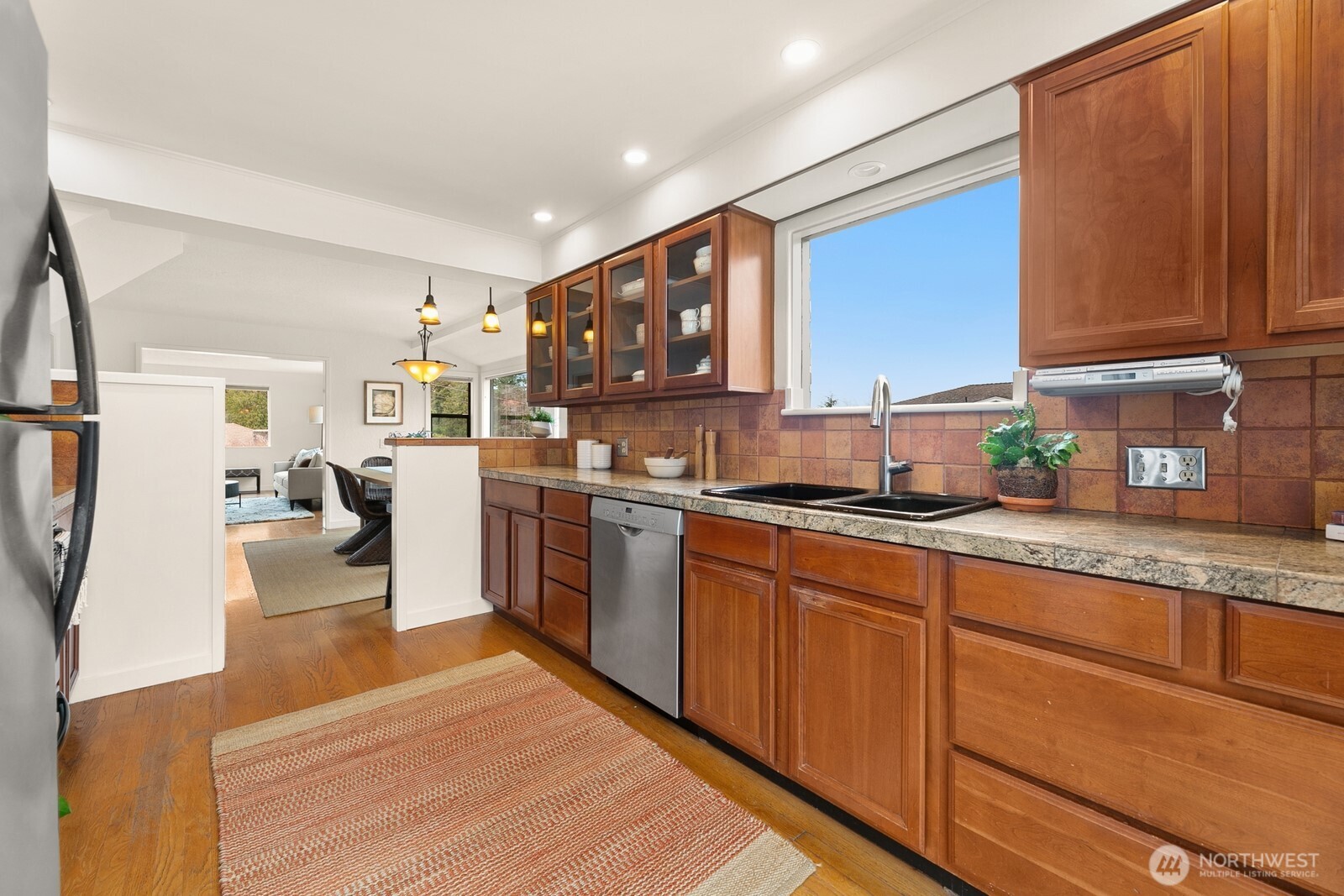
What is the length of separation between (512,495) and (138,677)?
5.87 feet

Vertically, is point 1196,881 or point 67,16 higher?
point 67,16

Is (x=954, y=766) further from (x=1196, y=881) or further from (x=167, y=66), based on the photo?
(x=167, y=66)

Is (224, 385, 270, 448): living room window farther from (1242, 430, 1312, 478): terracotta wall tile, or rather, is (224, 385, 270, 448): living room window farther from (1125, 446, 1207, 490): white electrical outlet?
(1242, 430, 1312, 478): terracotta wall tile

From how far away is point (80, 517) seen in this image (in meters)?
0.76

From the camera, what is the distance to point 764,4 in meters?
1.84

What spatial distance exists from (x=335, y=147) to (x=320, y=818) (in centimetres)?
276

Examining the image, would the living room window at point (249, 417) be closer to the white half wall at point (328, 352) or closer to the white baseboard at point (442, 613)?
the white half wall at point (328, 352)

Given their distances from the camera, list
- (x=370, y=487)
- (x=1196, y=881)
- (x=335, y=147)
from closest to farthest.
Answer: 1. (x=1196, y=881)
2. (x=335, y=147)
3. (x=370, y=487)

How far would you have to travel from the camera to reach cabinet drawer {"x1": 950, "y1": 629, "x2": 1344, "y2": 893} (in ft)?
3.11

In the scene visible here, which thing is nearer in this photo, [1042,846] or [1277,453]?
[1042,846]

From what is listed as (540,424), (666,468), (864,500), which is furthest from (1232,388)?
(540,424)

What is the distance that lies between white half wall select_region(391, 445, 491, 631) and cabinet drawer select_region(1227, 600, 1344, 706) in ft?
11.1

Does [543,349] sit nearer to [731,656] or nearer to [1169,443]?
[731,656]

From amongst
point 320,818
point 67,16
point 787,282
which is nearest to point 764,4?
point 787,282
